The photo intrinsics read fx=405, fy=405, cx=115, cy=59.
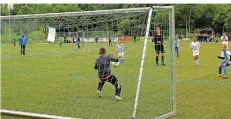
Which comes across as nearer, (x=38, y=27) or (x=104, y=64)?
(x=104, y=64)

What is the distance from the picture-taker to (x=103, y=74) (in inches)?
417

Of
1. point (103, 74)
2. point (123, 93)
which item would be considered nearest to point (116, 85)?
point (103, 74)

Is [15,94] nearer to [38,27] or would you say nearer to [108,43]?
[38,27]

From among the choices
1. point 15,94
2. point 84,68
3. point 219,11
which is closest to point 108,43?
point 15,94

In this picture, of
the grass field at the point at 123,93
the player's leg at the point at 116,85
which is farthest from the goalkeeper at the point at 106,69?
the grass field at the point at 123,93

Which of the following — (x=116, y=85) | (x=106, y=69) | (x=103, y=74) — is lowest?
(x=116, y=85)

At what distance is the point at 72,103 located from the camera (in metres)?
10.5

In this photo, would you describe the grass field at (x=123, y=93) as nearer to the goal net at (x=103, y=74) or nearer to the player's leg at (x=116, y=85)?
the goal net at (x=103, y=74)

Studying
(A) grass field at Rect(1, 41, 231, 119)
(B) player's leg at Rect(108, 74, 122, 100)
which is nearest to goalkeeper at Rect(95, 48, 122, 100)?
(B) player's leg at Rect(108, 74, 122, 100)

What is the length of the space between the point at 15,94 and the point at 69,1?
492cm

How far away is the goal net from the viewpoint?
9.09m

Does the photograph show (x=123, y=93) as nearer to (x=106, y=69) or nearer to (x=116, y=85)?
(x=116, y=85)

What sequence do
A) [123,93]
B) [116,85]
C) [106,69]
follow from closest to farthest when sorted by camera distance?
[116,85] → [106,69] → [123,93]

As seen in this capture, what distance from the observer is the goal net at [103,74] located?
29.8ft
